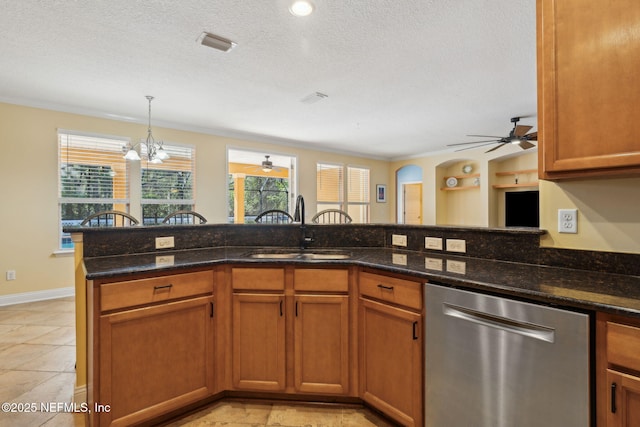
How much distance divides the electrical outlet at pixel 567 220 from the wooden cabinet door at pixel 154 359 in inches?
76.6

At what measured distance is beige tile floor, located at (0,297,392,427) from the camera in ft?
5.74

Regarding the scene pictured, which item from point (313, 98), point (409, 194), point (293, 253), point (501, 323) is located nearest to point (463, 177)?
point (409, 194)

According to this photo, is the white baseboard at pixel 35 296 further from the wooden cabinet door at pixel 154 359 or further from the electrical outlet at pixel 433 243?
the electrical outlet at pixel 433 243

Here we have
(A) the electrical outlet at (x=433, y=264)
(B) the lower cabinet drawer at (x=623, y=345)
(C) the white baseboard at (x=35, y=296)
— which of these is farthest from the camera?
(C) the white baseboard at (x=35, y=296)

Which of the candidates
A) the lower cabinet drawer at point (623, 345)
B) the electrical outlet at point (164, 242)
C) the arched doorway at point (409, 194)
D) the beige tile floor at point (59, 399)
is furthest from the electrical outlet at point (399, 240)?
the arched doorway at point (409, 194)

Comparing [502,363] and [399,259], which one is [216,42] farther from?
[502,363]

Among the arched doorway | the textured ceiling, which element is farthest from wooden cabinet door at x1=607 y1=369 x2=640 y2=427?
the arched doorway

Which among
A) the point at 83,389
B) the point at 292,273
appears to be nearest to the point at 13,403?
the point at 83,389

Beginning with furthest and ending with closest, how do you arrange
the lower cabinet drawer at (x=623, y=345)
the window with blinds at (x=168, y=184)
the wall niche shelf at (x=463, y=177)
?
the wall niche shelf at (x=463, y=177) < the window with blinds at (x=168, y=184) < the lower cabinet drawer at (x=623, y=345)

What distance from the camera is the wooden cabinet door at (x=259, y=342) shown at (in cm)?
183

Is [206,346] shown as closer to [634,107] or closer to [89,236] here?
[89,236]

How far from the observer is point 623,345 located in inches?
38.8

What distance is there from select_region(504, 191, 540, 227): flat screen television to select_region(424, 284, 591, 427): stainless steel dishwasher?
6.14 meters

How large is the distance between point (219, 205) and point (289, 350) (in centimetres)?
408
